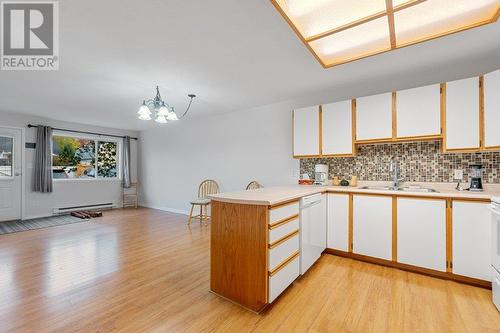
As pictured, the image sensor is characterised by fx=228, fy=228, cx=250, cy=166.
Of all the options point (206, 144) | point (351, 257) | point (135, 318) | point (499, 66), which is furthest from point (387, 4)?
point (206, 144)

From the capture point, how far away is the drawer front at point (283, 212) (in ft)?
5.85

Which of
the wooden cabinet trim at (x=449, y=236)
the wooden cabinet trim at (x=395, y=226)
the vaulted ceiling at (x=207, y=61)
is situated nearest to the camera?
the vaulted ceiling at (x=207, y=61)

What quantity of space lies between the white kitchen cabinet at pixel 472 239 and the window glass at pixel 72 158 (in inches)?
291

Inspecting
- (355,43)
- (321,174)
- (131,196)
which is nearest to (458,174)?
(321,174)

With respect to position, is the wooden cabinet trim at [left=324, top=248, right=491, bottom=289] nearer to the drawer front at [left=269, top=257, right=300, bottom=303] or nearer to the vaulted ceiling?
the drawer front at [left=269, top=257, right=300, bottom=303]

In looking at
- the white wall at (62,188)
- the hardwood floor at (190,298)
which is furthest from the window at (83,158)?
the hardwood floor at (190,298)

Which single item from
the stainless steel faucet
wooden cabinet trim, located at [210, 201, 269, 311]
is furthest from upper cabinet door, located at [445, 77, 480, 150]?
wooden cabinet trim, located at [210, 201, 269, 311]

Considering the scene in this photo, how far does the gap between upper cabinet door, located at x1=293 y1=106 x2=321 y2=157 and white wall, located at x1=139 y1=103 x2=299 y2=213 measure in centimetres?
38

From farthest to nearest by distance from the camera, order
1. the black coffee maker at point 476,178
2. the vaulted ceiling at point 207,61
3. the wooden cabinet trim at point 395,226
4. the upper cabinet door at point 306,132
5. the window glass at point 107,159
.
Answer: the window glass at point 107,159 < the upper cabinet door at point 306,132 < the wooden cabinet trim at point 395,226 < the black coffee maker at point 476,178 < the vaulted ceiling at point 207,61

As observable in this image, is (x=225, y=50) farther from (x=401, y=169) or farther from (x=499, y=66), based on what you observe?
(x=499, y=66)

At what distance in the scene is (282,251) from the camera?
6.30 ft

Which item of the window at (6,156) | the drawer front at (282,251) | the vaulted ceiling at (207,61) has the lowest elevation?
the drawer front at (282,251)

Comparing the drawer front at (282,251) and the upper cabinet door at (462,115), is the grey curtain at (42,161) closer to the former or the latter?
the drawer front at (282,251)

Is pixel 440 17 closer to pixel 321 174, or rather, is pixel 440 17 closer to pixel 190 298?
pixel 321 174
